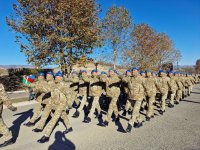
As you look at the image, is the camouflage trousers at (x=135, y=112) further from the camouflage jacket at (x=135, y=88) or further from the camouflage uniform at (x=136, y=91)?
the camouflage jacket at (x=135, y=88)

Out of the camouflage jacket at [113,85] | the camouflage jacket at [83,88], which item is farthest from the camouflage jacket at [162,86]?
the camouflage jacket at [83,88]

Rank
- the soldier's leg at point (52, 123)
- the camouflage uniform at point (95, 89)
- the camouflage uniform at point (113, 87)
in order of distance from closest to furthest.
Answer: the soldier's leg at point (52, 123), the camouflage uniform at point (113, 87), the camouflage uniform at point (95, 89)

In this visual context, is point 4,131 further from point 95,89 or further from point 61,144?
point 95,89

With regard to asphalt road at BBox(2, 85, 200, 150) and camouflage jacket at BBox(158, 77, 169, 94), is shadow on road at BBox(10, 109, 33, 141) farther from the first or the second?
camouflage jacket at BBox(158, 77, 169, 94)

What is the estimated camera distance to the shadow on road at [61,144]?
214 inches

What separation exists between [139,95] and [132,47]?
22124 mm

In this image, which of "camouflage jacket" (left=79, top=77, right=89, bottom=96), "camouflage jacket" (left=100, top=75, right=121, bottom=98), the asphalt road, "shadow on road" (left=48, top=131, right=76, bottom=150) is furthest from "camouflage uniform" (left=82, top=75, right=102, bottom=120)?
"shadow on road" (left=48, top=131, right=76, bottom=150)

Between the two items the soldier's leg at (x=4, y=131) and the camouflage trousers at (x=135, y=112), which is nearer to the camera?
the soldier's leg at (x=4, y=131)

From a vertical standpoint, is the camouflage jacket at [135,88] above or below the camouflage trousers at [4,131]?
above

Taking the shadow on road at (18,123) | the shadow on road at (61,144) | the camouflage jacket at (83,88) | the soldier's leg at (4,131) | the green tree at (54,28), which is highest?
the green tree at (54,28)

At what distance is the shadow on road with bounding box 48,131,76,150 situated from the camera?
5.43 m

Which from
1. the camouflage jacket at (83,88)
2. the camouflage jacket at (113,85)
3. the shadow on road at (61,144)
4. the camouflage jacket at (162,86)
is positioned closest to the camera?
the shadow on road at (61,144)

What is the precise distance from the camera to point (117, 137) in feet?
20.6

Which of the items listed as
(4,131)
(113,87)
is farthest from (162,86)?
(4,131)
